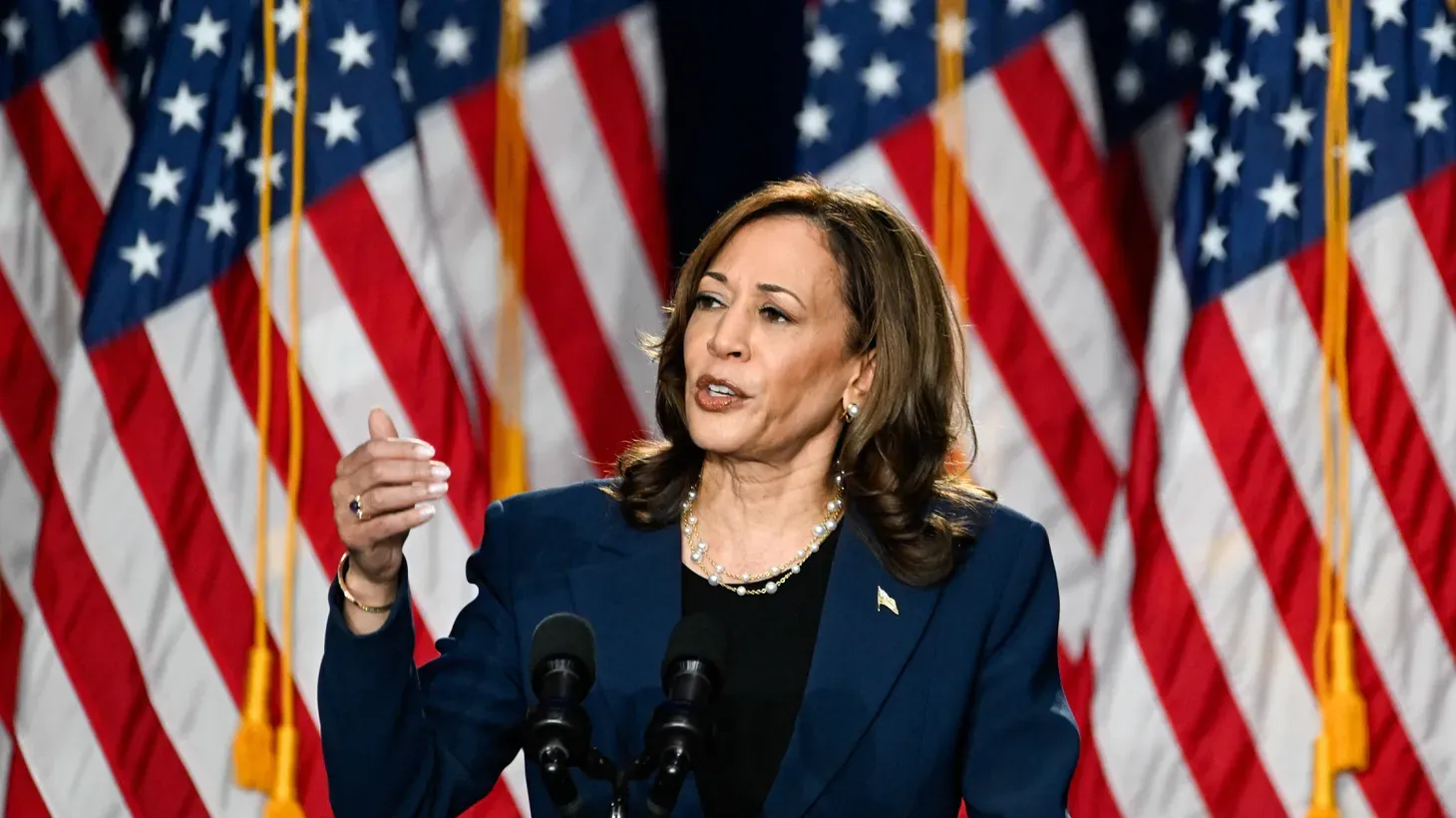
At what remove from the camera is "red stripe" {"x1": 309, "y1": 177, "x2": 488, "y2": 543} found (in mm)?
3150

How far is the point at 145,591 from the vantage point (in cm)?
316

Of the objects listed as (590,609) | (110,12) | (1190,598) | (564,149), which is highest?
(110,12)

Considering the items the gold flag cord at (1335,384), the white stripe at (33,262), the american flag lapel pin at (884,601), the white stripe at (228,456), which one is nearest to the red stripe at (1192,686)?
the gold flag cord at (1335,384)

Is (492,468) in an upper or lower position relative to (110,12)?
lower

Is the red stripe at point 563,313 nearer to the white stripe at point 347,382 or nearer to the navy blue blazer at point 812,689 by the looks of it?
the white stripe at point 347,382

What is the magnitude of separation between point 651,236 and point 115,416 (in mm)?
1084

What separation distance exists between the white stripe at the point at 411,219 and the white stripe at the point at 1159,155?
152 centimetres

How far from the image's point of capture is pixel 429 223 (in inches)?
126

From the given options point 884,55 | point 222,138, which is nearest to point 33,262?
point 222,138

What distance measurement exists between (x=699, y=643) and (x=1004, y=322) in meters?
2.06

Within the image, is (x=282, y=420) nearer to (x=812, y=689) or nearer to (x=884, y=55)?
(x=884, y=55)

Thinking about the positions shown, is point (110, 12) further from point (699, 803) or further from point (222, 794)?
point (699, 803)

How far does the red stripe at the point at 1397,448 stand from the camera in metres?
3.06

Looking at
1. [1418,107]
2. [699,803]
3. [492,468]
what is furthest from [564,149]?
[699,803]
